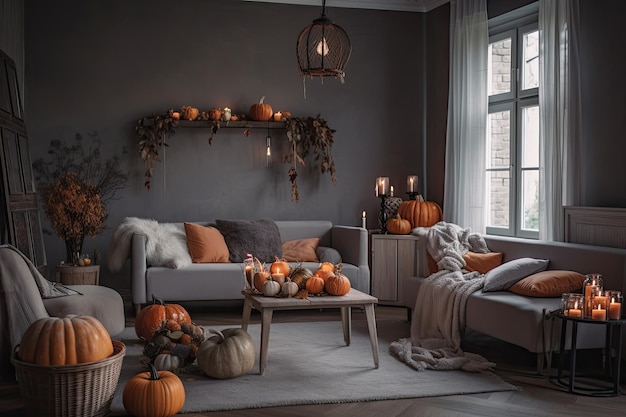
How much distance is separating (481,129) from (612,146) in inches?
62.0

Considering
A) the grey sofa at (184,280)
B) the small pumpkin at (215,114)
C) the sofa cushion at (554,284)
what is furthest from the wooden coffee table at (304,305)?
the small pumpkin at (215,114)

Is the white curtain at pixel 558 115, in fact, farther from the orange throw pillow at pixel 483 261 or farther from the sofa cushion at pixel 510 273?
the sofa cushion at pixel 510 273

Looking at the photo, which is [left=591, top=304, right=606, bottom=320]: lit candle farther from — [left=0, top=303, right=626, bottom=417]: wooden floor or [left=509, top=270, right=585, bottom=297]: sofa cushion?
[left=509, top=270, right=585, bottom=297]: sofa cushion

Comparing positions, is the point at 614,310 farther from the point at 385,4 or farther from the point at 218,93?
the point at 385,4

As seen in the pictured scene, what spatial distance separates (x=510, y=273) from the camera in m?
4.80

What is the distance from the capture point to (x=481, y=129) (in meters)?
6.66

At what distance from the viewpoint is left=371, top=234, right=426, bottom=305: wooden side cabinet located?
672cm

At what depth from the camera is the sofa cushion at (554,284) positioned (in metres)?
4.51

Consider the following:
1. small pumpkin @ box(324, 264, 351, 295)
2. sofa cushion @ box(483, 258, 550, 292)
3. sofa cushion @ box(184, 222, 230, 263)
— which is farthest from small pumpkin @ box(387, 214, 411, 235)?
small pumpkin @ box(324, 264, 351, 295)

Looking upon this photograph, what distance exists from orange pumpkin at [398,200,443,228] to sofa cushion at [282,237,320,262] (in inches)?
36.8

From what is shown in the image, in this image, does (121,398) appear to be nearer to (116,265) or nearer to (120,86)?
(116,265)

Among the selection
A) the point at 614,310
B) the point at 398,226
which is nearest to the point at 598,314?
the point at 614,310

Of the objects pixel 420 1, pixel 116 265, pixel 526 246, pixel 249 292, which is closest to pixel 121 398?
pixel 249 292

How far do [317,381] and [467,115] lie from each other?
3.61m
